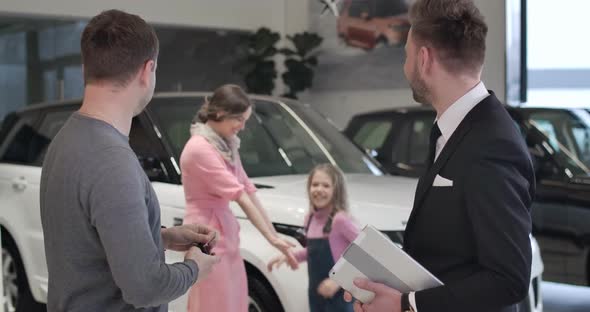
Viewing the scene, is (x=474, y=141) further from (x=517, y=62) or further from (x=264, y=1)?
(x=264, y=1)

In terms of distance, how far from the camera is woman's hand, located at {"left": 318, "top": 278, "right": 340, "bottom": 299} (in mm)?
3973

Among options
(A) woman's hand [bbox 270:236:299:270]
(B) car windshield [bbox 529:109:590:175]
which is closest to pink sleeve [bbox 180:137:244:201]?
(A) woman's hand [bbox 270:236:299:270]

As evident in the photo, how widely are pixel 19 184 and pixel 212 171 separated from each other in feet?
7.01

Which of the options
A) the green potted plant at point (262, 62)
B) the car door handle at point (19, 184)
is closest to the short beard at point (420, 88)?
the car door handle at point (19, 184)

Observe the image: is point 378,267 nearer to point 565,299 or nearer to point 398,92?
point 565,299

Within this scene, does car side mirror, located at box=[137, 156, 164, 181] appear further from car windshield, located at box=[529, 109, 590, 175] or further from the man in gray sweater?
car windshield, located at box=[529, 109, 590, 175]

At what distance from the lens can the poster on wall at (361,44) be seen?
11.1 metres

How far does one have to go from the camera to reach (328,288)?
3996 mm

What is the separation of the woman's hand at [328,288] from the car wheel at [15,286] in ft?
8.24

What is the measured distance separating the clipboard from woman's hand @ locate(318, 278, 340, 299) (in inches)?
74.8

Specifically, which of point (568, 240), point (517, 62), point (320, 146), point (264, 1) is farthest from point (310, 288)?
point (264, 1)

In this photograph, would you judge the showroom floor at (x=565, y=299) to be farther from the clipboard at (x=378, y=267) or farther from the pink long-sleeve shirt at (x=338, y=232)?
the clipboard at (x=378, y=267)

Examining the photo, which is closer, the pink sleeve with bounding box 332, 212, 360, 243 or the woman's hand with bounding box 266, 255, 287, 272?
the pink sleeve with bounding box 332, 212, 360, 243

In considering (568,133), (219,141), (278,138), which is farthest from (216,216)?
(568,133)
